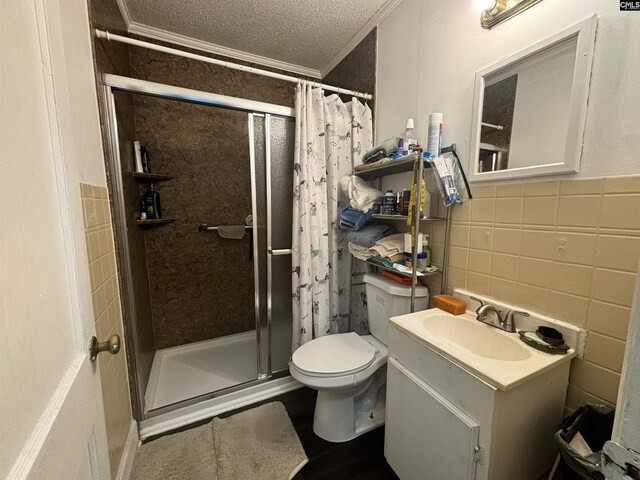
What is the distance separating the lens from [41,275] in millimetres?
433

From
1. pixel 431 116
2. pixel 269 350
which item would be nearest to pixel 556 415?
pixel 431 116

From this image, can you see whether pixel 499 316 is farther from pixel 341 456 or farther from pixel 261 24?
pixel 261 24

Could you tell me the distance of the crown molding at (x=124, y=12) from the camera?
1.57 metres

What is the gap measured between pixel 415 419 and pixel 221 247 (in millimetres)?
1908

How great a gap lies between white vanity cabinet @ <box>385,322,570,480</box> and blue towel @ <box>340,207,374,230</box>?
0.75m

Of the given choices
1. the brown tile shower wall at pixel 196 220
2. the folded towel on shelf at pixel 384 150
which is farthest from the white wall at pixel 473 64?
the brown tile shower wall at pixel 196 220

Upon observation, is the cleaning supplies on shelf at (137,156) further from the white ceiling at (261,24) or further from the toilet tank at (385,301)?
the toilet tank at (385,301)

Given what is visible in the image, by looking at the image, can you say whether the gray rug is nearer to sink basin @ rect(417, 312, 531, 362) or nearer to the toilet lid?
the toilet lid

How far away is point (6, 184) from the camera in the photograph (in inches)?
14.1

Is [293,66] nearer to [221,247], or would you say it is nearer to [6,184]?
[221,247]

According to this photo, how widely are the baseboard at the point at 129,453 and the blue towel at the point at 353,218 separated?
158 cm

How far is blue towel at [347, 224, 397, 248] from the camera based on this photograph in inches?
61.7

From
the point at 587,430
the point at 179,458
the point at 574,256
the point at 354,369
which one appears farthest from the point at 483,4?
the point at 179,458

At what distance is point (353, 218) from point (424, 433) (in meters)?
1.12
